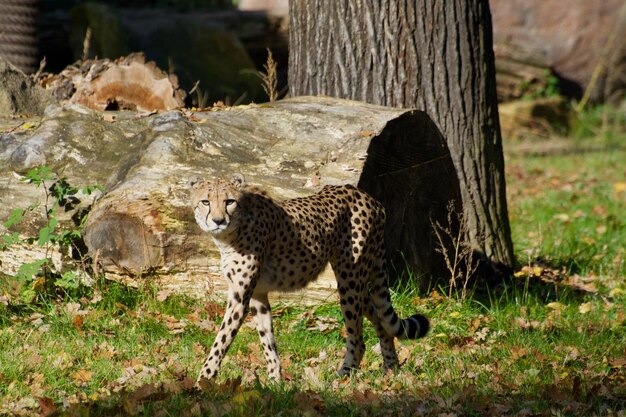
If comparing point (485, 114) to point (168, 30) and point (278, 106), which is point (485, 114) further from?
point (168, 30)

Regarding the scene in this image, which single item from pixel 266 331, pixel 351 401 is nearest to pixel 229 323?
pixel 266 331

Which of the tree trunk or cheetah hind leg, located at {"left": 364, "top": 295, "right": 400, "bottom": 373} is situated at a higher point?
the tree trunk

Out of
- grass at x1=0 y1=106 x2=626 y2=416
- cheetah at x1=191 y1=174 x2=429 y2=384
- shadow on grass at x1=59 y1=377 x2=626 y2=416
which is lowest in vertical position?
grass at x1=0 y1=106 x2=626 y2=416

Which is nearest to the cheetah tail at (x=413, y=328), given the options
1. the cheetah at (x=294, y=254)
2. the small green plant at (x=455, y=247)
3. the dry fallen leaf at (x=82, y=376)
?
the cheetah at (x=294, y=254)

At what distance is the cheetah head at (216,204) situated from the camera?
191 inches

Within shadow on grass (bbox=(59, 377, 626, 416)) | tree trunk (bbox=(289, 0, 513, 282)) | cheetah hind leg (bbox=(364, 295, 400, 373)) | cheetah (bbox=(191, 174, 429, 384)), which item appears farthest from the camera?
tree trunk (bbox=(289, 0, 513, 282))

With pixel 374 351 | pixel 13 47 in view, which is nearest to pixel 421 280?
pixel 374 351

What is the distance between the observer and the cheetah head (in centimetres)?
484

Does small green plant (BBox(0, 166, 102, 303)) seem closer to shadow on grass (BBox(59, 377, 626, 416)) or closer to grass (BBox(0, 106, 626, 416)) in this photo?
grass (BBox(0, 106, 626, 416))

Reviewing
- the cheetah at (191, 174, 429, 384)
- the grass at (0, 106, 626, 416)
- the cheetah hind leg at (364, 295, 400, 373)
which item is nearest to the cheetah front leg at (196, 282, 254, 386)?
the cheetah at (191, 174, 429, 384)

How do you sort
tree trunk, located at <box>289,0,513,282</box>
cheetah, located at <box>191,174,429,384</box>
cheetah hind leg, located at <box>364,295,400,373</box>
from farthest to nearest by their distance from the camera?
1. tree trunk, located at <box>289,0,513,282</box>
2. cheetah hind leg, located at <box>364,295,400,373</box>
3. cheetah, located at <box>191,174,429,384</box>

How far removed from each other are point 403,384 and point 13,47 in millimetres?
6570

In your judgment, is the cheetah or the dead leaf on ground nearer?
the cheetah

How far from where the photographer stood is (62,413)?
4305 mm
